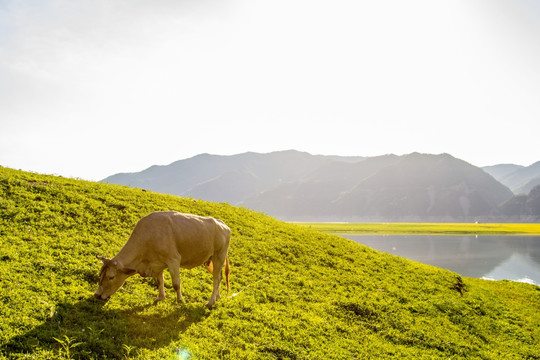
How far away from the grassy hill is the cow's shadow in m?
0.03

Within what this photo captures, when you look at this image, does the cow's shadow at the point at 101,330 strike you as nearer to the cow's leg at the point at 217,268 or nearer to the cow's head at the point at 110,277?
the cow's head at the point at 110,277

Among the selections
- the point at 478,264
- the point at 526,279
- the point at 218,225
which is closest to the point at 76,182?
the point at 218,225

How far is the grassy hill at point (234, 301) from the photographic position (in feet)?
29.8

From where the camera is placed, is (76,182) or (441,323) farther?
(76,182)

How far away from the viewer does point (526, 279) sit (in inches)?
1895

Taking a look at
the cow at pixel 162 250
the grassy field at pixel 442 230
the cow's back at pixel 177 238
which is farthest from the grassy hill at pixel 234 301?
the grassy field at pixel 442 230

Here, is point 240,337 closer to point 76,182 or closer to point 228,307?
point 228,307

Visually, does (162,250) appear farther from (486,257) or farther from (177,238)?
(486,257)

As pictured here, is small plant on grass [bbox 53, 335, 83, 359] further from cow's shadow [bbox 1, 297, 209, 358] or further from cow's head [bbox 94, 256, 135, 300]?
cow's head [bbox 94, 256, 135, 300]

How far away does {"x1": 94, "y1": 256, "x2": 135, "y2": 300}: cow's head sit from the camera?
967 cm

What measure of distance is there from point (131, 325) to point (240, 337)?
3.48 meters

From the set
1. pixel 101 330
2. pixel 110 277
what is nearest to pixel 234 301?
pixel 110 277

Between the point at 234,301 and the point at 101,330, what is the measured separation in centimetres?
565

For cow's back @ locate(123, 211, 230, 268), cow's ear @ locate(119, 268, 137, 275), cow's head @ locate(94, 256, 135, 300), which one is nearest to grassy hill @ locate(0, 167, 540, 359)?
cow's head @ locate(94, 256, 135, 300)
